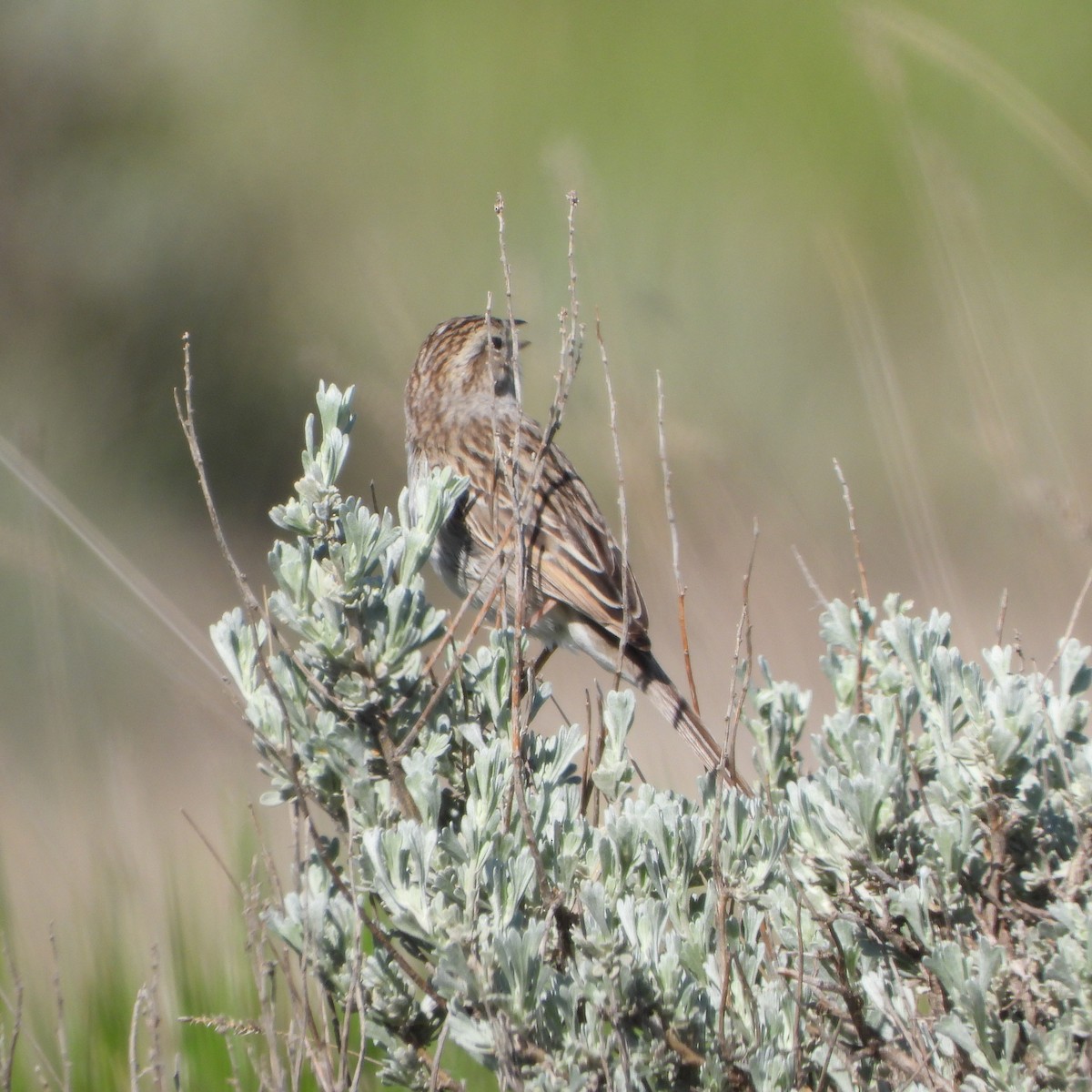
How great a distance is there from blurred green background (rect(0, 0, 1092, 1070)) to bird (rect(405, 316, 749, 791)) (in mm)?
921

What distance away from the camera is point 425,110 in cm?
1215

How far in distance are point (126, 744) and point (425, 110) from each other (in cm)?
797

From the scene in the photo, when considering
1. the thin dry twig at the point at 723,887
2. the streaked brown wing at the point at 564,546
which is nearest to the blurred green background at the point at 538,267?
the streaked brown wing at the point at 564,546

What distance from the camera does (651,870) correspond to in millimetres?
2402

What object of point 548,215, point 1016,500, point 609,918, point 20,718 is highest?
point 548,215

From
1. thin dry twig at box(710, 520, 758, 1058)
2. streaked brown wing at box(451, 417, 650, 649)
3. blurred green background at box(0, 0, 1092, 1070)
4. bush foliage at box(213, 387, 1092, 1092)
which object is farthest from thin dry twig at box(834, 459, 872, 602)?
blurred green background at box(0, 0, 1092, 1070)

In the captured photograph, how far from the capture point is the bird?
435cm

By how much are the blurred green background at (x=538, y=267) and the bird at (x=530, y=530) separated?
3.02 feet

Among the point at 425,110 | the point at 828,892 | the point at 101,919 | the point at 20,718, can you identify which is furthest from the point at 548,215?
the point at 828,892

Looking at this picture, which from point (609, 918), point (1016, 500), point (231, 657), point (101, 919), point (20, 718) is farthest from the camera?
point (20, 718)

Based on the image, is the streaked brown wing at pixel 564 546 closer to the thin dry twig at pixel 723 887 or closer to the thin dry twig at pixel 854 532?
the thin dry twig at pixel 854 532

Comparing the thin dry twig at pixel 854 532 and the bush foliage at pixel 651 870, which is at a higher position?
the thin dry twig at pixel 854 532

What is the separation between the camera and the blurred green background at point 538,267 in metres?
→ 7.32

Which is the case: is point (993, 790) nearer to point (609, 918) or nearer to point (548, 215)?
point (609, 918)
